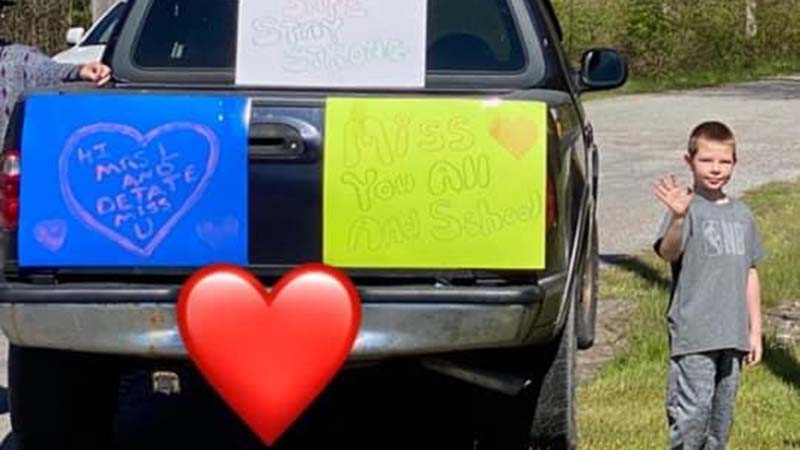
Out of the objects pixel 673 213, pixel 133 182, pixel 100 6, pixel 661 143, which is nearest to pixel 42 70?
pixel 133 182

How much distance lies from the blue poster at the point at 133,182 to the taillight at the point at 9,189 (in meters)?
0.07

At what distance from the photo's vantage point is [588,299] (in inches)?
323

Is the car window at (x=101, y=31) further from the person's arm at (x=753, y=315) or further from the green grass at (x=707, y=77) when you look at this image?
the green grass at (x=707, y=77)

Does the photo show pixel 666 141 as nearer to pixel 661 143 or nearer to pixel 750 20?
pixel 661 143

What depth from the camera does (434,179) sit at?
5434mm

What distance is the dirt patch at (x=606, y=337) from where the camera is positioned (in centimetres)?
827

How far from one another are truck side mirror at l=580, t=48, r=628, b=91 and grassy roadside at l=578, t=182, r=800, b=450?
121cm

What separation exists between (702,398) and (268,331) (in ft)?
4.65

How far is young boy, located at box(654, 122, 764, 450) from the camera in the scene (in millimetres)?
5742

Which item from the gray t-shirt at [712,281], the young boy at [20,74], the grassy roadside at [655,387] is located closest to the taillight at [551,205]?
the gray t-shirt at [712,281]

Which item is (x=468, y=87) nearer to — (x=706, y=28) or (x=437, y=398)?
(x=437, y=398)

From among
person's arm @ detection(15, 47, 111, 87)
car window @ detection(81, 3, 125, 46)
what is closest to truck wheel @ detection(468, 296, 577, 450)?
person's arm @ detection(15, 47, 111, 87)

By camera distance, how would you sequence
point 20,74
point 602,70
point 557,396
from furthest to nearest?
point 602,70
point 20,74
point 557,396

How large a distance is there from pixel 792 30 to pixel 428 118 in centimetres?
2906
